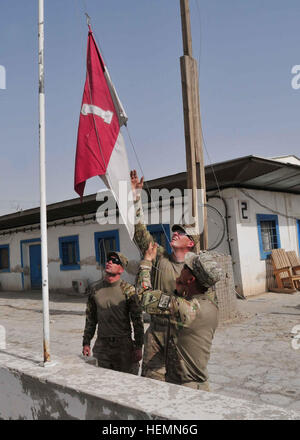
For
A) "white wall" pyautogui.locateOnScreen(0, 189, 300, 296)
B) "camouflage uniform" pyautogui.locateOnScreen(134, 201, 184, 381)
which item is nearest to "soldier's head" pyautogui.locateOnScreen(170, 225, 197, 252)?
"camouflage uniform" pyautogui.locateOnScreen(134, 201, 184, 381)

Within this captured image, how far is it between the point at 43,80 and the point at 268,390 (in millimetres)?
4134

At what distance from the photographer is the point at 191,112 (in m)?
7.71

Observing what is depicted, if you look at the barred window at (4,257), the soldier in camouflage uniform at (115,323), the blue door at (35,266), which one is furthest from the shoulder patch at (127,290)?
the barred window at (4,257)

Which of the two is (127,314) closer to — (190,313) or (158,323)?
(158,323)

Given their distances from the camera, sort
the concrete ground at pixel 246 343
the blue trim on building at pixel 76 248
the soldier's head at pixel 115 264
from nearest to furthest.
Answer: the soldier's head at pixel 115 264 < the concrete ground at pixel 246 343 < the blue trim on building at pixel 76 248

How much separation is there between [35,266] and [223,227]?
427 inches

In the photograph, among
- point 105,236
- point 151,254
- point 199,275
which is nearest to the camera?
point 199,275

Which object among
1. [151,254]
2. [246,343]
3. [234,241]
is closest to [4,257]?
[234,241]

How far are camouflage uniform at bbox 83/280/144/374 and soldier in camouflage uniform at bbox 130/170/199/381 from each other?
416mm

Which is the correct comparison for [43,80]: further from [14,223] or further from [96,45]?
[14,223]

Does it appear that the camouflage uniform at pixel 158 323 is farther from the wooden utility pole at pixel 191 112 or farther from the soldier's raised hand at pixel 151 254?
the wooden utility pole at pixel 191 112

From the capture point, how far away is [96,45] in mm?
4371

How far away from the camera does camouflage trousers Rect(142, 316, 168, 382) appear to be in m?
3.08

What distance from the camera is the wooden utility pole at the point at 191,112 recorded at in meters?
7.65
